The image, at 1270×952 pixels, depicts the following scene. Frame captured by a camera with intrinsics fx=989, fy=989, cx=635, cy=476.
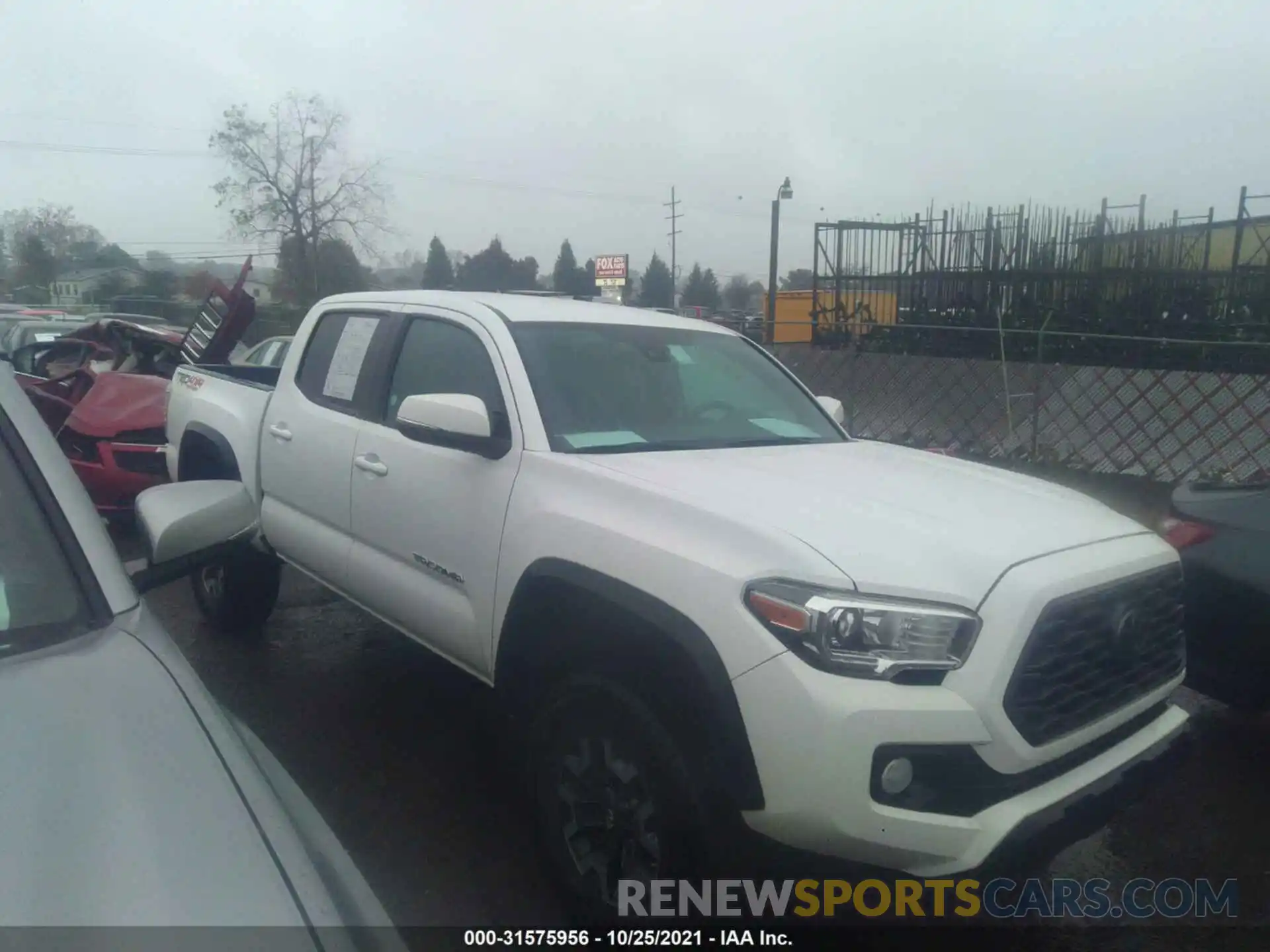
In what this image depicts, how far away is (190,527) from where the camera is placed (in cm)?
239

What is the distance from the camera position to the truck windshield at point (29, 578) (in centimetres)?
192

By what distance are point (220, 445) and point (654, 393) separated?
2.85 m

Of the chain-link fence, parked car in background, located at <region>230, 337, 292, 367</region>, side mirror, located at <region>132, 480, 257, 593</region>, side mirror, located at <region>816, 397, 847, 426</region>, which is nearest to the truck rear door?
side mirror, located at <region>132, 480, 257, 593</region>

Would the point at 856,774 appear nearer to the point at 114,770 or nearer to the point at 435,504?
the point at 114,770

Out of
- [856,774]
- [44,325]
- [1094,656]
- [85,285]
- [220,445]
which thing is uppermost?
[85,285]

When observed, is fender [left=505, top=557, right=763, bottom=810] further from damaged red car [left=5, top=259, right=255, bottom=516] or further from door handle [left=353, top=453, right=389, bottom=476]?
damaged red car [left=5, top=259, right=255, bottom=516]

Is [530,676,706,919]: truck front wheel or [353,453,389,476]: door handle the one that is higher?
[353,453,389,476]: door handle

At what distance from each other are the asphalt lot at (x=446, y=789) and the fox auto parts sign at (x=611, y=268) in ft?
39.4

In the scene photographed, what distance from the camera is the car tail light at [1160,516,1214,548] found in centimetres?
406

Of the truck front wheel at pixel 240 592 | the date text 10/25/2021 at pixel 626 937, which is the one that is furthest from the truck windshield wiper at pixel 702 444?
the truck front wheel at pixel 240 592

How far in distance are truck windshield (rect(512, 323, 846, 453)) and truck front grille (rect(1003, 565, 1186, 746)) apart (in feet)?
4.59

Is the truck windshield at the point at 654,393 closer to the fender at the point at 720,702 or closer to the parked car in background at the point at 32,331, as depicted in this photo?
the fender at the point at 720,702

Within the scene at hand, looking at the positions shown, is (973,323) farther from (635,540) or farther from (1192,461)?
(635,540)

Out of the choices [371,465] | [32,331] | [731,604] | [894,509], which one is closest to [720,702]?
[731,604]
